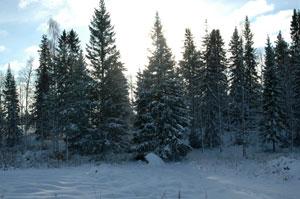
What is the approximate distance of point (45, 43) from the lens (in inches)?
1948

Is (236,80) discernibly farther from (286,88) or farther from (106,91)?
(106,91)

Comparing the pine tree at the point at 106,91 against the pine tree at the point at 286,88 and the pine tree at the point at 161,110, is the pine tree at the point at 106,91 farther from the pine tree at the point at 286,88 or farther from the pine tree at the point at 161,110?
the pine tree at the point at 286,88

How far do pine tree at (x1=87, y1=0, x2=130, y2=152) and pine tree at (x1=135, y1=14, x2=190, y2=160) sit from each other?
1.79 meters

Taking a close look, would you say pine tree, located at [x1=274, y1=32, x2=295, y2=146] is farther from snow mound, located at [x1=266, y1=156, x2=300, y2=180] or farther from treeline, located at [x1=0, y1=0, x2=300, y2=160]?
snow mound, located at [x1=266, y1=156, x2=300, y2=180]

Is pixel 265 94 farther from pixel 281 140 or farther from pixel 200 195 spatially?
pixel 200 195

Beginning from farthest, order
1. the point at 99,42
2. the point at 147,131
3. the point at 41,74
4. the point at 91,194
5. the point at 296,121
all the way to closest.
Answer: the point at 41,74
the point at 296,121
the point at 99,42
the point at 147,131
the point at 91,194

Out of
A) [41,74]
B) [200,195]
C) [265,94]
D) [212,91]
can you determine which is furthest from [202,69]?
[200,195]

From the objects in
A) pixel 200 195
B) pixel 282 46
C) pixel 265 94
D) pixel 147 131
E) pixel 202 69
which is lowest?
pixel 200 195

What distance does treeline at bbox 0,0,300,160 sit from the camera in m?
31.8

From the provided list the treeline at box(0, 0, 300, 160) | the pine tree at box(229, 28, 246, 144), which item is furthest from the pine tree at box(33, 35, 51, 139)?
the pine tree at box(229, 28, 246, 144)

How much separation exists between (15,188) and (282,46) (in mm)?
45123

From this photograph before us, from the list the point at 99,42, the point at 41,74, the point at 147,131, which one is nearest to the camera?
the point at 147,131

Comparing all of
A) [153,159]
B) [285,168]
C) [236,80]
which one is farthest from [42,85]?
[285,168]

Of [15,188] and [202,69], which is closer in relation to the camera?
[15,188]
